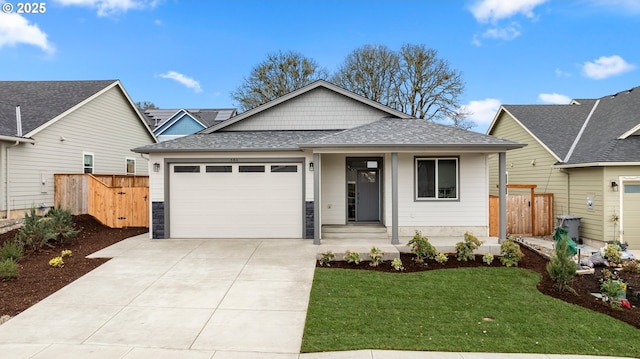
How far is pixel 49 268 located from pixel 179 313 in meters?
4.29

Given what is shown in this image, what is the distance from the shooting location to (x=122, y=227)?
41.2 feet

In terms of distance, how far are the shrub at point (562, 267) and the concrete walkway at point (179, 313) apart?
2.74m

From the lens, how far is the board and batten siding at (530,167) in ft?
43.7

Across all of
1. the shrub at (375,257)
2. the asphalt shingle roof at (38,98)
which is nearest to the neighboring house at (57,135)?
the asphalt shingle roof at (38,98)

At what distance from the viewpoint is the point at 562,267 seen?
6457 millimetres

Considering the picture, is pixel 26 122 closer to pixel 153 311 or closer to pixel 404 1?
pixel 153 311

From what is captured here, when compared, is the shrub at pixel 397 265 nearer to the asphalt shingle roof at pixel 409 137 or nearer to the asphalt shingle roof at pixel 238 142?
the asphalt shingle roof at pixel 409 137

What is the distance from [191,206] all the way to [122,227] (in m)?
3.44

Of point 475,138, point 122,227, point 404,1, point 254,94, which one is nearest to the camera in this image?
point 475,138

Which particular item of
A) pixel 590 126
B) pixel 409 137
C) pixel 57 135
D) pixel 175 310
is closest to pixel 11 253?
pixel 175 310

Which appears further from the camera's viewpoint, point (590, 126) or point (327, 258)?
point (590, 126)

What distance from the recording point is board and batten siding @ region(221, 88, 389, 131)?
13320 mm

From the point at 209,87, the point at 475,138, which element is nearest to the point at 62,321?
the point at 475,138

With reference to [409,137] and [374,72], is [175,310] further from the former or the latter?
[374,72]
